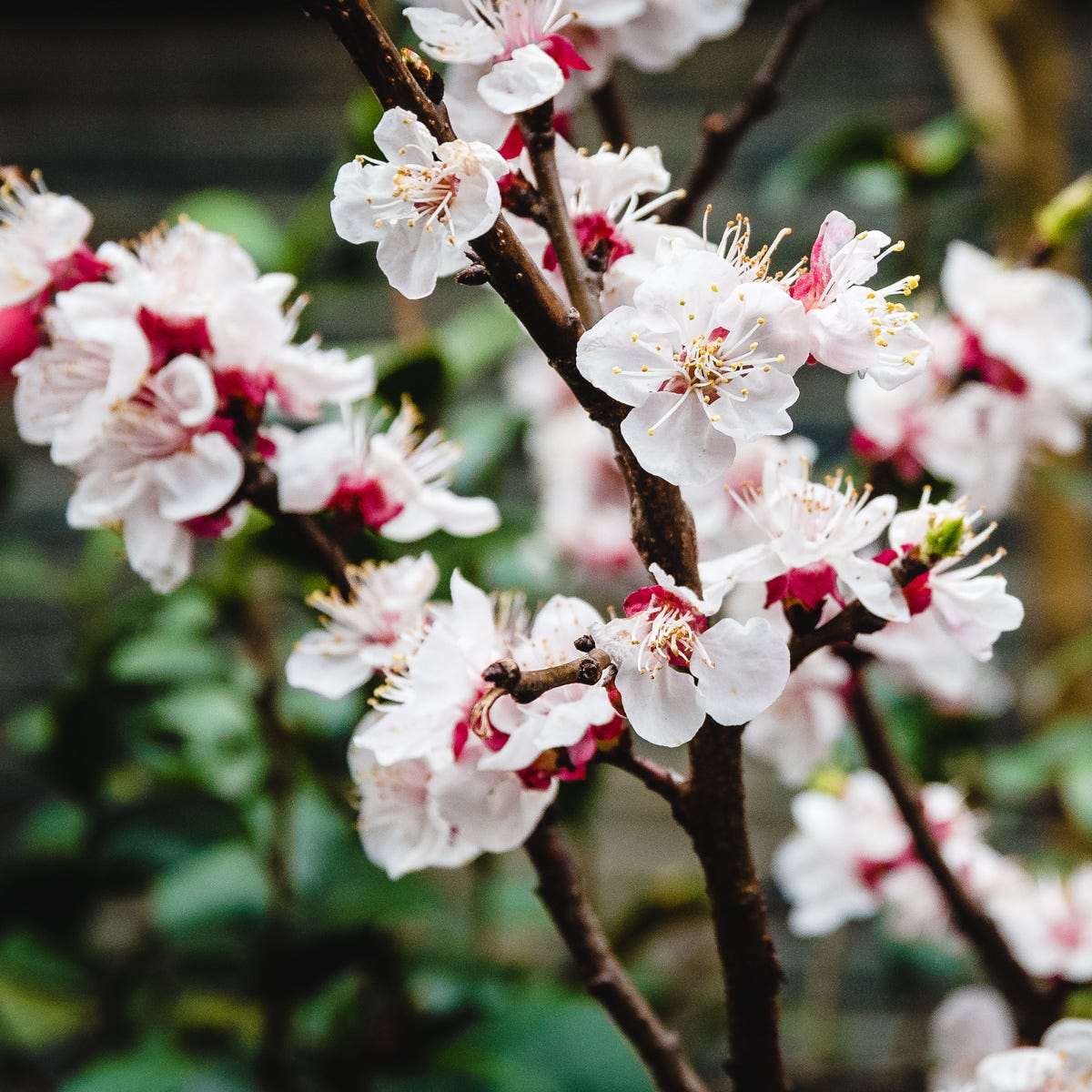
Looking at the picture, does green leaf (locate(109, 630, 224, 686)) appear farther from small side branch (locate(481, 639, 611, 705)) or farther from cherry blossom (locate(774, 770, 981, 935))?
small side branch (locate(481, 639, 611, 705))

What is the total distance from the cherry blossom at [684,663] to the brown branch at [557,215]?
0.36ft

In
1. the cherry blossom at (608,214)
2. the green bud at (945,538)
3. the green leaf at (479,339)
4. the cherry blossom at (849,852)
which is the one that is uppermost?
the cherry blossom at (608,214)

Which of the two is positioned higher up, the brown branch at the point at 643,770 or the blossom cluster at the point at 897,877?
the brown branch at the point at 643,770

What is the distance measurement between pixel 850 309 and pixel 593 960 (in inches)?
11.8

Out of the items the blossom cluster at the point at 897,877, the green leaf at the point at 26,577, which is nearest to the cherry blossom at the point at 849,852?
the blossom cluster at the point at 897,877

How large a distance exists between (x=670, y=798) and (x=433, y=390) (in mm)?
480

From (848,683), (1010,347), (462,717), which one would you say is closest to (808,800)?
(848,683)

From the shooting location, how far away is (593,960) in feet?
1.57

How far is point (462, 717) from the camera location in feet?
1.39

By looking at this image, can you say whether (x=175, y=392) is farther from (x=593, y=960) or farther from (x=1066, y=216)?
(x=1066, y=216)

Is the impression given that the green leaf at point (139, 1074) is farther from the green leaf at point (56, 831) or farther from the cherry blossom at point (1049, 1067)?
the cherry blossom at point (1049, 1067)

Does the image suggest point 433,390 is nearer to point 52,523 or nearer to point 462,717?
point 462,717

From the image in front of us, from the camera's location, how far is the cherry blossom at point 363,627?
0.50 m

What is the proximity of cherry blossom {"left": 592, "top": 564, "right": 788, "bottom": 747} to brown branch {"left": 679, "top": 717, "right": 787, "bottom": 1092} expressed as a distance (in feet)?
0.10
